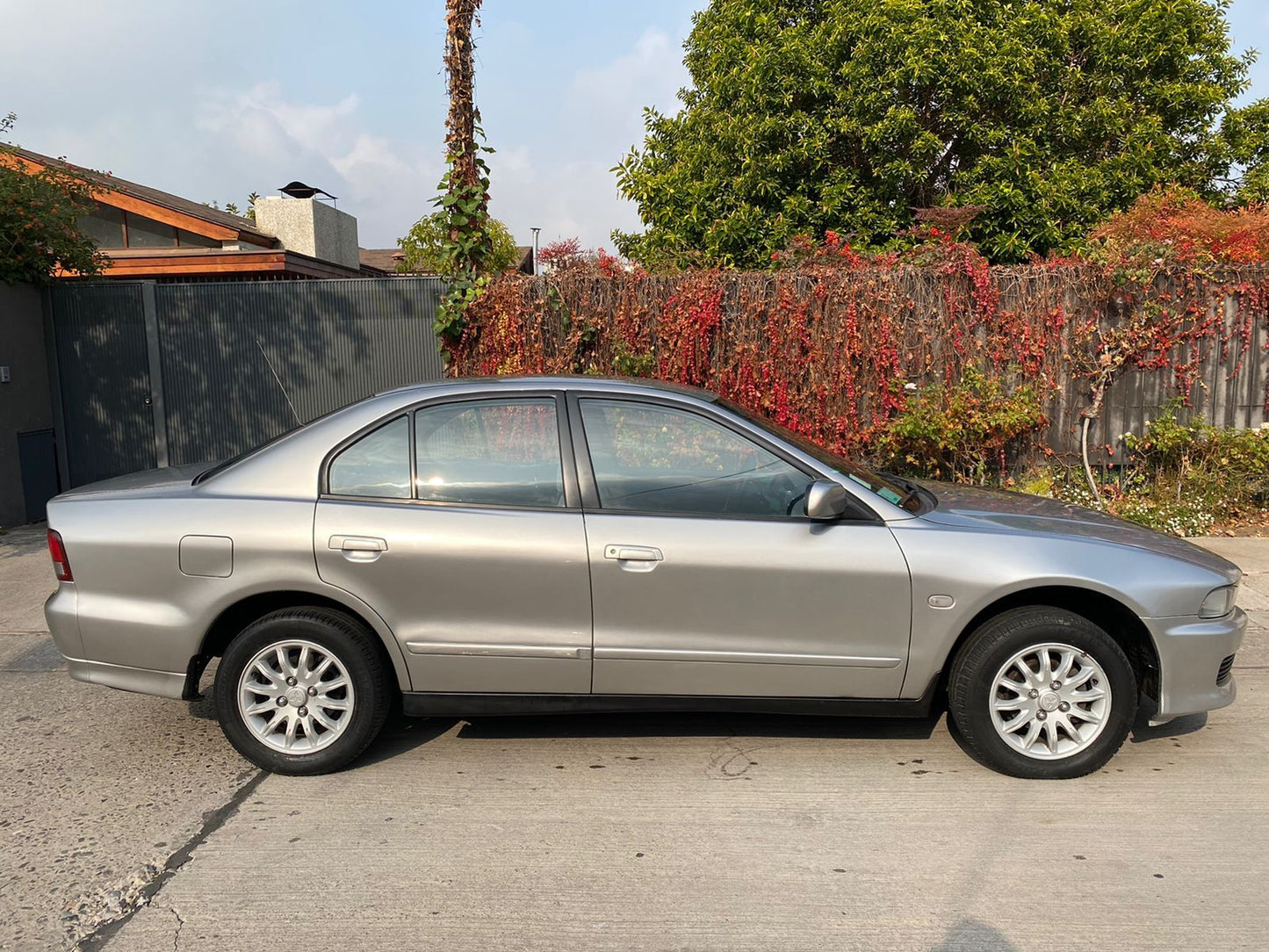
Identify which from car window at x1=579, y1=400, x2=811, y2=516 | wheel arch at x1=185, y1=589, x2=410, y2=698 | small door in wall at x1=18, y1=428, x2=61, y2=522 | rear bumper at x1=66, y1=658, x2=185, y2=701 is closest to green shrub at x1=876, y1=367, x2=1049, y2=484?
car window at x1=579, y1=400, x2=811, y2=516

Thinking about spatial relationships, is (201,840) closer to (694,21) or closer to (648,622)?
(648,622)

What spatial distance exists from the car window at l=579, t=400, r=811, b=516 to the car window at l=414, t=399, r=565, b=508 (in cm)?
18

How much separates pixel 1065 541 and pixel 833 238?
655cm

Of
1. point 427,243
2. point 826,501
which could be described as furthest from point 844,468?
point 427,243

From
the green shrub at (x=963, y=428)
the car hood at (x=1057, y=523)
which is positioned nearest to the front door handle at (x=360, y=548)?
the car hood at (x=1057, y=523)

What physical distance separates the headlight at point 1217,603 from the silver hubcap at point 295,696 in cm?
343

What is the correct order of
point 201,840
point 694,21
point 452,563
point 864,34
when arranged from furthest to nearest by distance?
point 694,21 < point 864,34 < point 452,563 < point 201,840

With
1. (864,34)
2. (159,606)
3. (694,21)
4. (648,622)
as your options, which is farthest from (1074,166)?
(159,606)

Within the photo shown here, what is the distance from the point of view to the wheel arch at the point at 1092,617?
3.83 meters

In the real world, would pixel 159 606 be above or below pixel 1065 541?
below

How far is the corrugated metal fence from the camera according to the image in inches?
381

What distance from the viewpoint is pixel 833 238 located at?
Answer: 9.77 meters

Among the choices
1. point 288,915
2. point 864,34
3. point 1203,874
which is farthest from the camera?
point 864,34

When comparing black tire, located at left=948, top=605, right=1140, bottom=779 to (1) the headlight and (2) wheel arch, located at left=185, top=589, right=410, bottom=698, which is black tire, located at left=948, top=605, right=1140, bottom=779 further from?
(2) wheel arch, located at left=185, top=589, right=410, bottom=698
